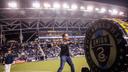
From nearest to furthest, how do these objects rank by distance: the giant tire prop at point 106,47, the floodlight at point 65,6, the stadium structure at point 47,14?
the giant tire prop at point 106,47, the stadium structure at point 47,14, the floodlight at point 65,6

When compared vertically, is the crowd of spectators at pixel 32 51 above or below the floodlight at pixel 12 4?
below

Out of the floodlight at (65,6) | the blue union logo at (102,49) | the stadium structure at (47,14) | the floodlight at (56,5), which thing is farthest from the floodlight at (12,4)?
the blue union logo at (102,49)

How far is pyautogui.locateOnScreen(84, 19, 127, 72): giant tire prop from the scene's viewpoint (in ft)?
11.6

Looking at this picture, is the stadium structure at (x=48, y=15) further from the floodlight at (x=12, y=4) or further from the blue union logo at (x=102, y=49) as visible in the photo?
the blue union logo at (x=102, y=49)

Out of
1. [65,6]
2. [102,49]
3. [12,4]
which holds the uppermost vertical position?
[65,6]

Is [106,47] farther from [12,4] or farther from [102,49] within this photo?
[12,4]

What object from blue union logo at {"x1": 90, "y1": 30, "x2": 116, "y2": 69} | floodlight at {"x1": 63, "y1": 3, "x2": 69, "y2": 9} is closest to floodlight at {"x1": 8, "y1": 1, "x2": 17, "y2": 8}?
floodlight at {"x1": 63, "y1": 3, "x2": 69, "y2": 9}

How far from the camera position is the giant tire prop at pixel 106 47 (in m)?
3.53

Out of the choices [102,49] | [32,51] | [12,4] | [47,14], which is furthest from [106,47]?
[47,14]

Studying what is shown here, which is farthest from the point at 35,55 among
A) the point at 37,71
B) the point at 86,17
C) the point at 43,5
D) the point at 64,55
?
the point at 64,55

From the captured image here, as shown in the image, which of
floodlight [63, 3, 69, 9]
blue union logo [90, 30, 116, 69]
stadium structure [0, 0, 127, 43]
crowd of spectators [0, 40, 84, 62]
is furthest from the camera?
floodlight [63, 3, 69, 9]

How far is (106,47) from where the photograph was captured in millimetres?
3877

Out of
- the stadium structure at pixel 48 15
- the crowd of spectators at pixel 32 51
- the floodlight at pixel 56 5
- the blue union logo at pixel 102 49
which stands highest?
the floodlight at pixel 56 5

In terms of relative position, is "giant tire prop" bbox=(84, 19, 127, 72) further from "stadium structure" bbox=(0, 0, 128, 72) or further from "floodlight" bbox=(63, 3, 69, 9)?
"floodlight" bbox=(63, 3, 69, 9)
